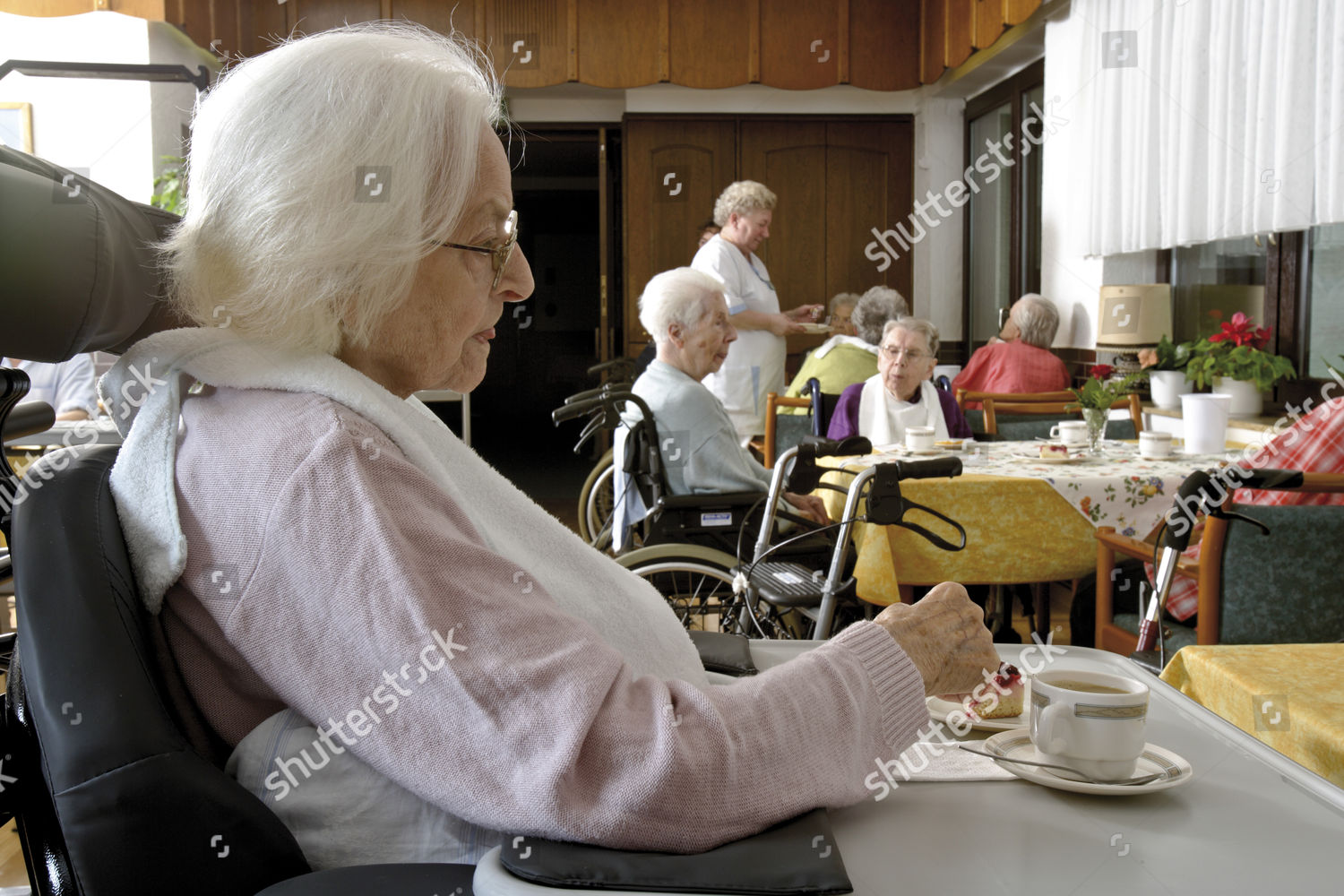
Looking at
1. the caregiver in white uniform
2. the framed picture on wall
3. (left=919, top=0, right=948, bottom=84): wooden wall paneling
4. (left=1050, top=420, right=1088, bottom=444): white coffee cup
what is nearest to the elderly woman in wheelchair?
(left=1050, top=420, right=1088, bottom=444): white coffee cup

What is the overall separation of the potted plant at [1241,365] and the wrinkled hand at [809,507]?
5.92 ft

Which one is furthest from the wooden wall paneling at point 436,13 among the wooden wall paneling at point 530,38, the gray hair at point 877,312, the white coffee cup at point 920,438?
the white coffee cup at point 920,438

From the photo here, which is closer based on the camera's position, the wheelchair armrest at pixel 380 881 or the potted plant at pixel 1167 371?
the wheelchair armrest at pixel 380 881

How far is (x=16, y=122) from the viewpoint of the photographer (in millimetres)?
5258

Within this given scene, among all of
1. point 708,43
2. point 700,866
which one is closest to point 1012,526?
point 700,866

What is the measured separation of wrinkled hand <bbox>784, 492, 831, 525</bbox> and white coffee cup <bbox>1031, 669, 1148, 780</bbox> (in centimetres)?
225

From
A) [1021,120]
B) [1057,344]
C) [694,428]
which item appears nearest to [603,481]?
[694,428]

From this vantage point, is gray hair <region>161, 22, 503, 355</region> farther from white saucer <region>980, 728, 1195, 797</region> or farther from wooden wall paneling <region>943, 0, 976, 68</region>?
wooden wall paneling <region>943, 0, 976, 68</region>

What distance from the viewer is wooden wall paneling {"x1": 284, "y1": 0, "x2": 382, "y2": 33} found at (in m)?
6.51

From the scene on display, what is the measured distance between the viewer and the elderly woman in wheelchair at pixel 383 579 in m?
0.68

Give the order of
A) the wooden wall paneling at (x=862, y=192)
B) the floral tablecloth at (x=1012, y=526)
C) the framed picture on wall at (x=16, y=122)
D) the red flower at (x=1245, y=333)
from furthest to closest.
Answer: the wooden wall paneling at (x=862, y=192) < the framed picture on wall at (x=16, y=122) < the red flower at (x=1245, y=333) < the floral tablecloth at (x=1012, y=526)

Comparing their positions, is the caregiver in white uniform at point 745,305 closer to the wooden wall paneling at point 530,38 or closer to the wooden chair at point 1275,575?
the wooden wall paneling at point 530,38

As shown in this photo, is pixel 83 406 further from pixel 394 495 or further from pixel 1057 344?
pixel 1057 344

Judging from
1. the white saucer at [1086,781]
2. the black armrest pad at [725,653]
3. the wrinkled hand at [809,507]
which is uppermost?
the black armrest pad at [725,653]
